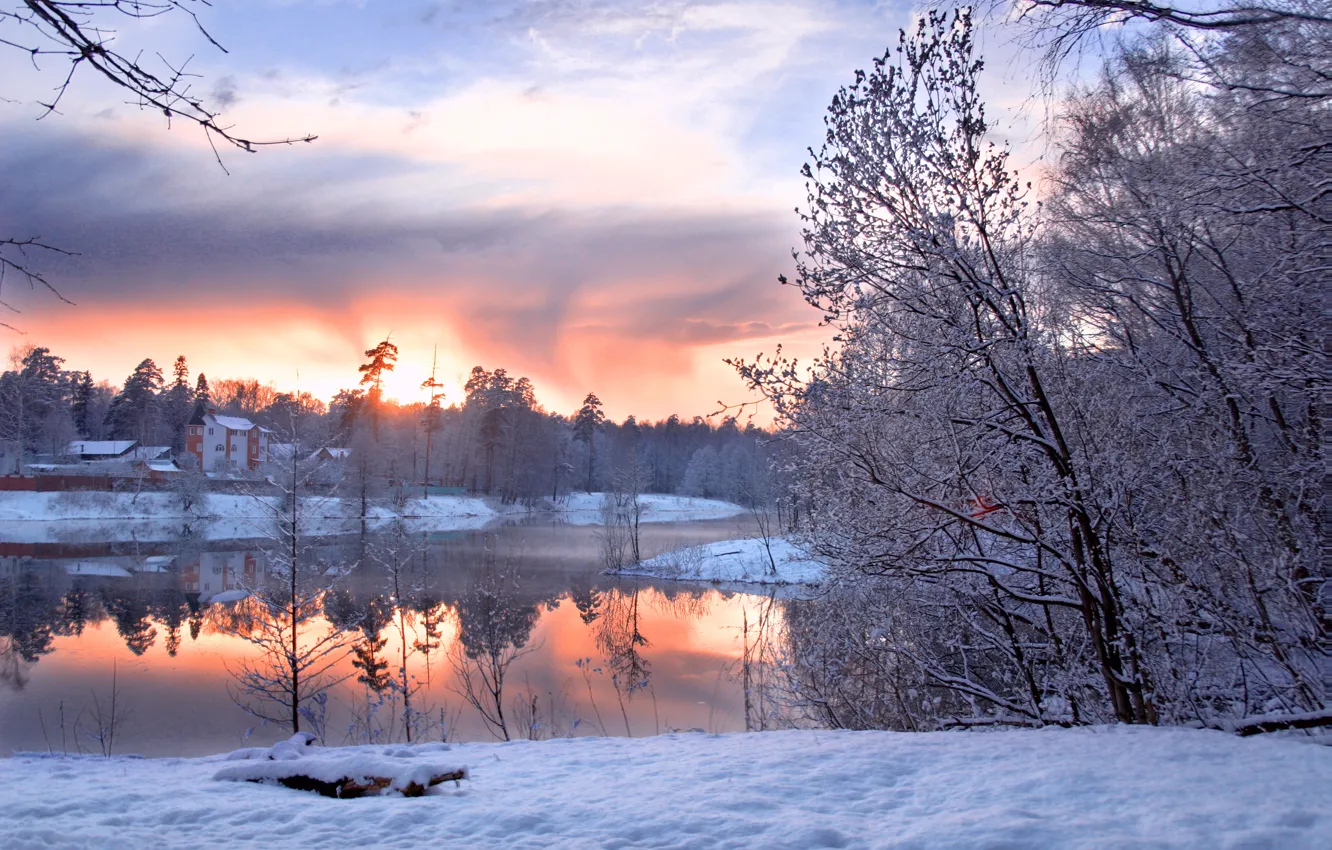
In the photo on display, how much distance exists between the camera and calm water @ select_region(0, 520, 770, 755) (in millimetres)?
13148

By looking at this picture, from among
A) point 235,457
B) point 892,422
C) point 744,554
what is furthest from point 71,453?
point 892,422

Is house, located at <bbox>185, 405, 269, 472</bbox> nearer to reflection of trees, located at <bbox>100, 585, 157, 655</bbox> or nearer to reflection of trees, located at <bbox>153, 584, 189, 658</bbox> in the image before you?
reflection of trees, located at <bbox>100, 585, 157, 655</bbox>

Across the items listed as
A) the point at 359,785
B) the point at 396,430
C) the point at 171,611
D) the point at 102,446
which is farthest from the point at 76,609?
the point at 102,446

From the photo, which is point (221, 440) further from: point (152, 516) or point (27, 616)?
point (27, 616)

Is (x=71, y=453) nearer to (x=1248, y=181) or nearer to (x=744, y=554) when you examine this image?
(x=744, y=554)

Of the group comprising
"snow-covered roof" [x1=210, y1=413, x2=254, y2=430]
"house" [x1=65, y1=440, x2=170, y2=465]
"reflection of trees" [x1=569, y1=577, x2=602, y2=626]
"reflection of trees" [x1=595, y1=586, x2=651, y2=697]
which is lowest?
"reflection of trees" [x1=595, y1=586, x2=651, y2=697]

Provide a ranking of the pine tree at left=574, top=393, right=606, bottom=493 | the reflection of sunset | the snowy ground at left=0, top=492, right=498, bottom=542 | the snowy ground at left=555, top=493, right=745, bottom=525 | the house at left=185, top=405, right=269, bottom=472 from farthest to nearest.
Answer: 1. the pine tree at left=574, top=393, right=606, bottom=493
2. the house at left=185, top=405, right=269, bottom=472
3. the snowy ground at left=555, top=493, right=745, bottom=525
4. the snowy ground at left=0, top=492, right=498, bottom=542
5. the reflection of sunset

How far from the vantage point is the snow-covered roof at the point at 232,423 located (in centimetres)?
7044

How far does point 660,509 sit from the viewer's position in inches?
2938

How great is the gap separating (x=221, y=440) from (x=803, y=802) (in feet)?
250

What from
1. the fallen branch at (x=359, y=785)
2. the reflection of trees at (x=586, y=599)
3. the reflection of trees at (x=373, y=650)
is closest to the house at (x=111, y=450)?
the reflection of trees at (x=586, y=599)

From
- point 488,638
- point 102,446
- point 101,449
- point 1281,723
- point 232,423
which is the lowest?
point 488,638

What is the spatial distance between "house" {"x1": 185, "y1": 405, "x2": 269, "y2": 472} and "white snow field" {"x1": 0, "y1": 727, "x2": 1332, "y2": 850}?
6944 centimetres

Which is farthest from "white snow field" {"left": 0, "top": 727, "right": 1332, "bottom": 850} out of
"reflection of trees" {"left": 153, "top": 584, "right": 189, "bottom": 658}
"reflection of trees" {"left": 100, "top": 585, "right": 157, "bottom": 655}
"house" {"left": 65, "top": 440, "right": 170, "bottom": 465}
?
"house" {"left": 65, "top": 440, "right": 170, "bottom": 465}
